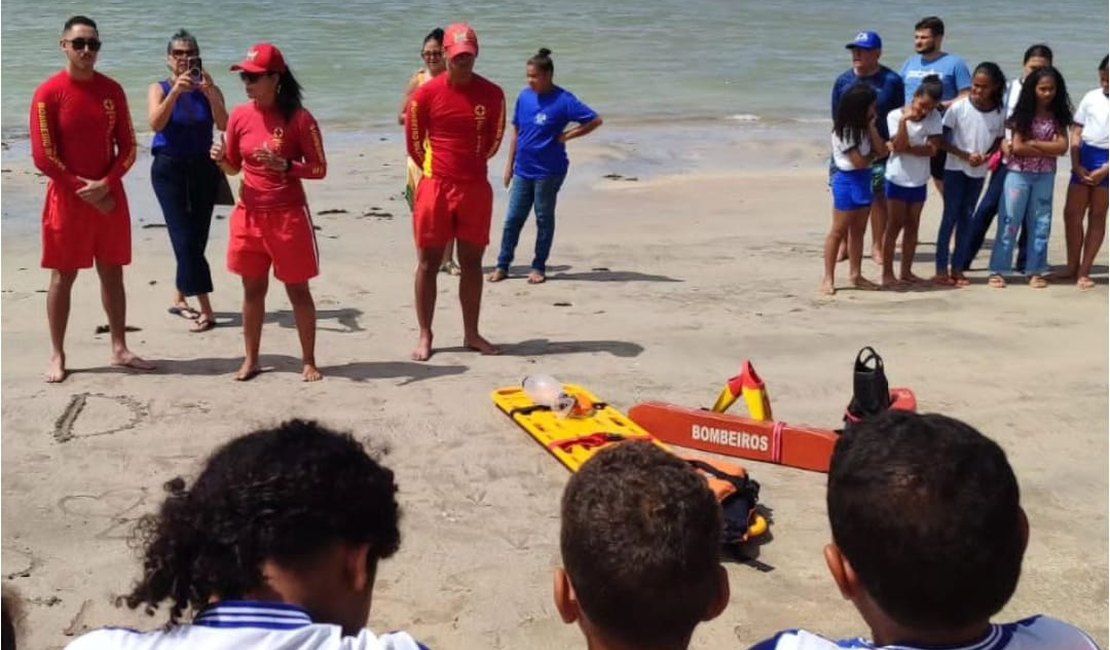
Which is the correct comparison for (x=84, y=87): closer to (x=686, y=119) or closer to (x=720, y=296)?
(x=720, y=296)

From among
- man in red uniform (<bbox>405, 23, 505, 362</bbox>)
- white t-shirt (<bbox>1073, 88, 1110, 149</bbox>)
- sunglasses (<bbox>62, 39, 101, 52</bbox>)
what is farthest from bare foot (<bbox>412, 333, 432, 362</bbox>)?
white t-shirt (<bbox>1073, 88, 1110, 149</bbox>)

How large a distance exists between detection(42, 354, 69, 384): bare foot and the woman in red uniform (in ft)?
3.24

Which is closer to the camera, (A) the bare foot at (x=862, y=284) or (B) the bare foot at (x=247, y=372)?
(B) the bare foot at (x=247, y=372)

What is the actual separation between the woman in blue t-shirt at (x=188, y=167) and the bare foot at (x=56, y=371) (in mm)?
1191

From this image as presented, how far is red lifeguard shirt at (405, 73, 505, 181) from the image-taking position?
7.55 meters

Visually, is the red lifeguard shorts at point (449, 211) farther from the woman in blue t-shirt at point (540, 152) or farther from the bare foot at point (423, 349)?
the woman in blue t-shirt at point (540, 152)

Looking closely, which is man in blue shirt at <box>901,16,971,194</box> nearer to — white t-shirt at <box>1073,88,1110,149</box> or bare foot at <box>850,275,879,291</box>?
white t-shirt at <box>1073,88,1110,149</box>

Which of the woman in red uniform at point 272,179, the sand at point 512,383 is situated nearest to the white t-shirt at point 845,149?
the sand at point 512,383

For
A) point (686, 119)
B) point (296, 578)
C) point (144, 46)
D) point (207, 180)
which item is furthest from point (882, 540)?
point (144, 46)

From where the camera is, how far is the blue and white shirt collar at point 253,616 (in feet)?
7.36

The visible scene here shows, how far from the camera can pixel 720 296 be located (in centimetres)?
933

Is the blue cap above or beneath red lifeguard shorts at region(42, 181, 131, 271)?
above

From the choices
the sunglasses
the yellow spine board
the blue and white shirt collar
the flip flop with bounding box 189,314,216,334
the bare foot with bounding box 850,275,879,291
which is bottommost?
the flip flop with bounding box 189,314,216,334

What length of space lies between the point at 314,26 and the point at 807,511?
82.4ft
